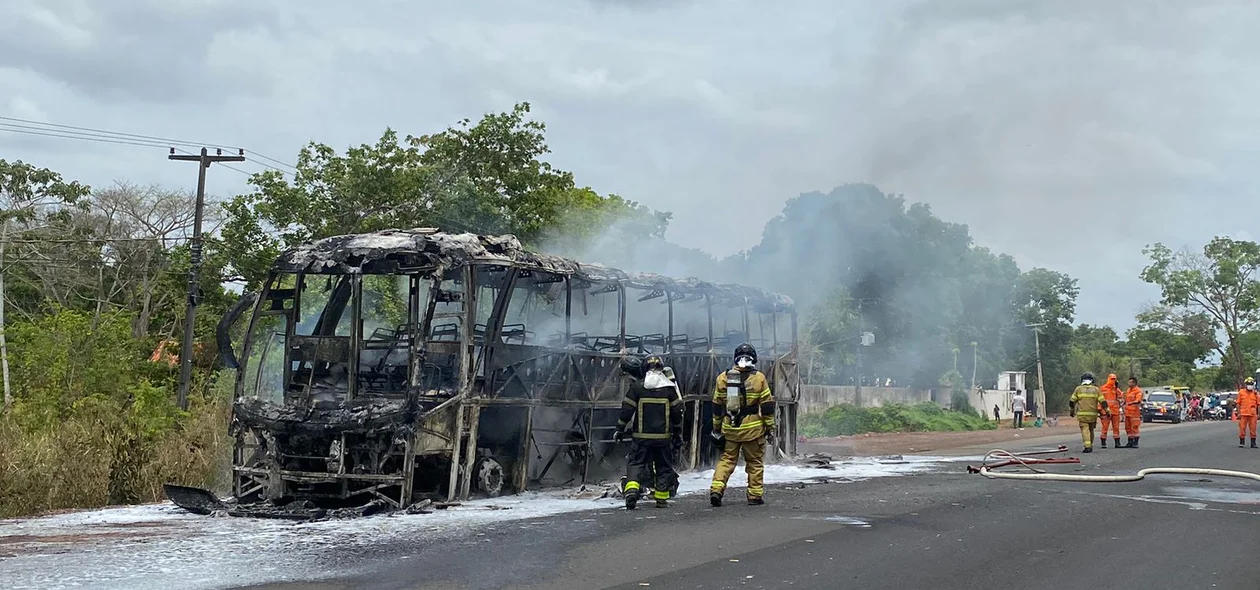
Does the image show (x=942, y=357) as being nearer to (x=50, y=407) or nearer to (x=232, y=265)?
(x=232, y=265)

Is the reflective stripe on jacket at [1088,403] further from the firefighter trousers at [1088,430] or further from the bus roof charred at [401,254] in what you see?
the bus roof charred at [401,254]

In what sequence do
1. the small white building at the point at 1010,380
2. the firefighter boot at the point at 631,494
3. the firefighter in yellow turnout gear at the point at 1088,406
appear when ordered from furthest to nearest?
the small white building at the point at 1010,380 → the firefighter in yellow turnout gear at the point at 1088,406 → the firefighter boot at the point at 631,494

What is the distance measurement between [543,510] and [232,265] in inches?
783

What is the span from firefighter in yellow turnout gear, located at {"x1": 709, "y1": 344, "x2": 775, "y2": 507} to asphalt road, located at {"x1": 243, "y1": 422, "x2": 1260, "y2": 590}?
33cm

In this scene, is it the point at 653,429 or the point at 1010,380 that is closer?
the point at 653,429

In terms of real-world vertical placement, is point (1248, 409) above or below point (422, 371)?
below

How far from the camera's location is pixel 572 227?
28.9 metres

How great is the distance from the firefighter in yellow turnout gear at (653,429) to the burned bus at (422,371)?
57.4 inches

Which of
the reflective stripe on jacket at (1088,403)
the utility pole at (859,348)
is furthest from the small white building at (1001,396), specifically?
the reflective stripe on jacket at (1088,403)

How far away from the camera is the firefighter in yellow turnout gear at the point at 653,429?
11.3 metres

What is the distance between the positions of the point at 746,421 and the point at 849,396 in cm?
2929

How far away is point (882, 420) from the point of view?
35.9m

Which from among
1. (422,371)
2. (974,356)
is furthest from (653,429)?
(974,356)

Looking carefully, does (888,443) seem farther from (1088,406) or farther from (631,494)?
(631,494)
